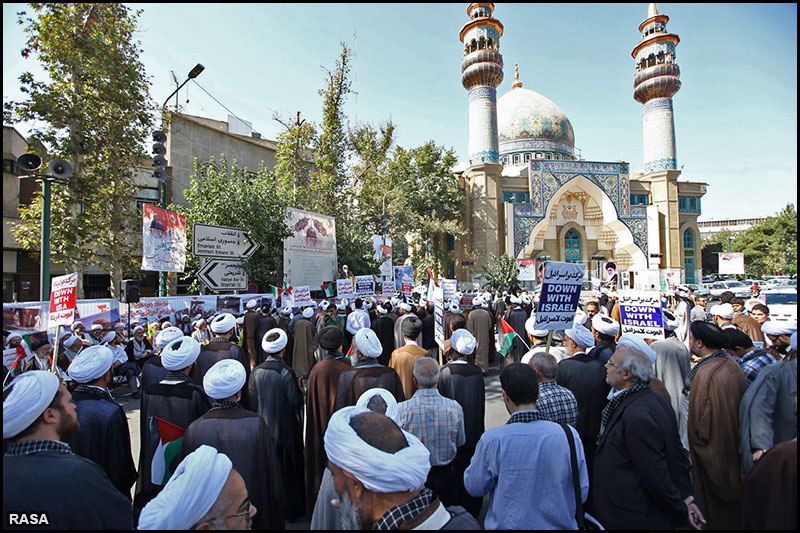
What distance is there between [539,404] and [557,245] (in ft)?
116

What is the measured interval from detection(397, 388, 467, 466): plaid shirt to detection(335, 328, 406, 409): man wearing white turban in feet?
2.37

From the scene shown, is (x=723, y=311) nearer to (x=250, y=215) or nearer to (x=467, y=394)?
(x=467, y=394)

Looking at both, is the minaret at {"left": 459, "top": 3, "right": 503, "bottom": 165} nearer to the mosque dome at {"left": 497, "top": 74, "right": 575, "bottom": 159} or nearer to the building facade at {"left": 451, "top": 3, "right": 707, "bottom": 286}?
the building facade at {"left": 451, "top": 3, "right": 707, "bottom": 286}

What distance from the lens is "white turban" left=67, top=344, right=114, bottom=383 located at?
300cm

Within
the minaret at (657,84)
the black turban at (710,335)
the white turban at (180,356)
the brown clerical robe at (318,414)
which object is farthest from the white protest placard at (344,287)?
the minaret at (657,84)

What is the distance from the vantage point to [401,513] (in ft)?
4.72

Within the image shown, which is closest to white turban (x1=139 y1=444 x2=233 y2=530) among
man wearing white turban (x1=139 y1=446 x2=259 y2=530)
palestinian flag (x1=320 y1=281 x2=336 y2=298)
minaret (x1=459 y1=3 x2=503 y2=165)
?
man wearing white turban (x1=139 y1=446 x2=259 y2=530)

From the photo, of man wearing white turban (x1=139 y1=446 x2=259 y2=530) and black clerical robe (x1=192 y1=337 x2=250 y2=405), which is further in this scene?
black clerical robe (x1=192 y1=337 x2=250 y2=405)

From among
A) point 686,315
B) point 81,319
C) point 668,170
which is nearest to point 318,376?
point 81,319

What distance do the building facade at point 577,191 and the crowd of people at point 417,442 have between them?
28.4m

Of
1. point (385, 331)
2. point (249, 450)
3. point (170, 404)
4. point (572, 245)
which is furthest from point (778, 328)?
point (572, 245)

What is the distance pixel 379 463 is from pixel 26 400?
5.31 feet

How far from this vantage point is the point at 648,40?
114 ft

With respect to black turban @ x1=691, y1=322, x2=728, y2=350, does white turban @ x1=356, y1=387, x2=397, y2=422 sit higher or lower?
lower
